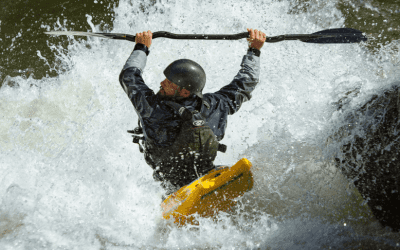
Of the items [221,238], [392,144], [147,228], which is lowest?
[221,238]

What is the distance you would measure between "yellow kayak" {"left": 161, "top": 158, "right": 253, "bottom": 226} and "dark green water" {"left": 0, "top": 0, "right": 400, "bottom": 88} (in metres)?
3.75

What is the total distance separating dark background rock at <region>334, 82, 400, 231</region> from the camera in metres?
2.33

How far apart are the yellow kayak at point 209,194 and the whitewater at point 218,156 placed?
0.15 metres

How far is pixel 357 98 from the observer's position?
2.90m

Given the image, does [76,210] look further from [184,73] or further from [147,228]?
[184,73]

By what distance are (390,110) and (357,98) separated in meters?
0.50

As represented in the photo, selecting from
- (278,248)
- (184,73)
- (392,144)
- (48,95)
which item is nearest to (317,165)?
(392,144)

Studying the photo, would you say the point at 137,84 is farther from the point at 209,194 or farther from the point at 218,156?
the point at 218,156

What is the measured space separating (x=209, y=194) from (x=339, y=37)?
2596 millimetres

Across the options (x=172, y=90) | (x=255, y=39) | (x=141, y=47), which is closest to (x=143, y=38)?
(x=141, y=47)

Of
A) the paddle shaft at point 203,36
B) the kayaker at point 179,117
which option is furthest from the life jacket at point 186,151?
the paddle shaft at point 203,36

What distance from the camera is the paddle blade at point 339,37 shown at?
136 inches

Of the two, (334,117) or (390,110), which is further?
(334,117)

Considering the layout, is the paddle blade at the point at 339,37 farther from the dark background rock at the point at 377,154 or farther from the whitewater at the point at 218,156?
the dark background rock at the point at 377,154
